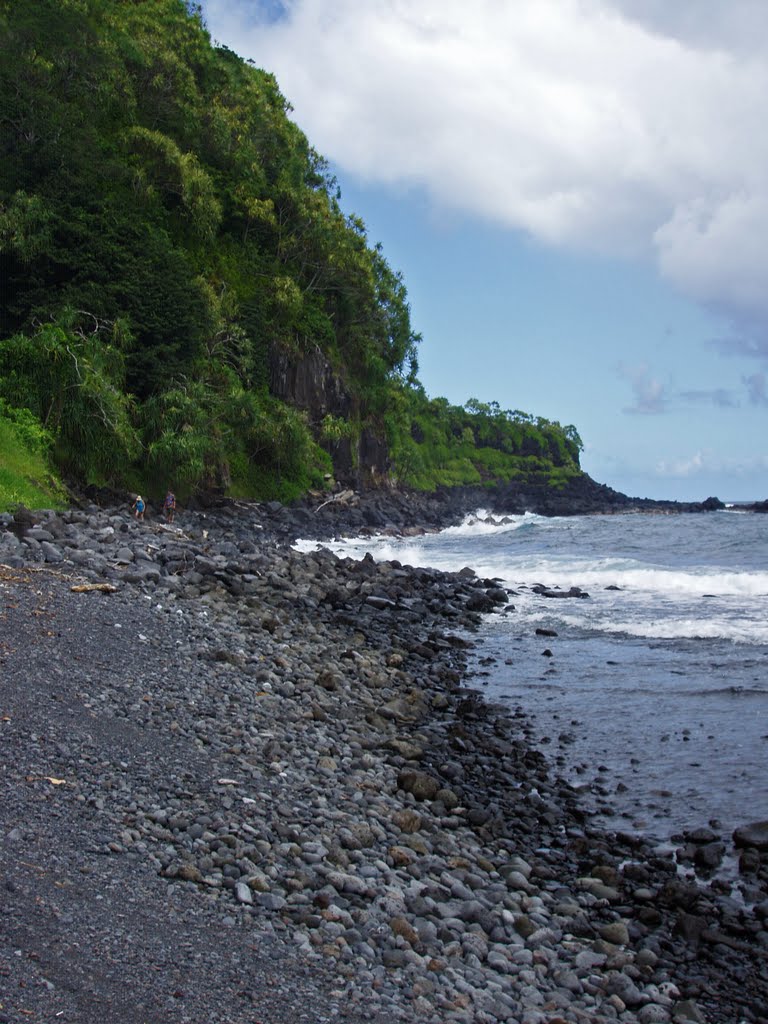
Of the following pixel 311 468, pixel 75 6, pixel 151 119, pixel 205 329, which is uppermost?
pixel 75 6

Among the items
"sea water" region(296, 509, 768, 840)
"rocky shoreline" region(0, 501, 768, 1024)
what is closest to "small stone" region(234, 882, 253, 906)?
"rocky shoreline" region(0, 501, 768, 1024)

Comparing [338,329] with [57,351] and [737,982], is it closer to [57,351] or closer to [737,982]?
[57,351]

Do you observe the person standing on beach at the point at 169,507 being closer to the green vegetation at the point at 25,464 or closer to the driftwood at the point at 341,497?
the green vegetation at the point at 25,464

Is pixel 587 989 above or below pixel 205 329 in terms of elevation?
below

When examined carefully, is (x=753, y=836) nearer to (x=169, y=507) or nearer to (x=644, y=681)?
(x=644, y=681)

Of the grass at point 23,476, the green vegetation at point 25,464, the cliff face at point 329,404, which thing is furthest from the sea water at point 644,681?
the cliff face at point 329,404

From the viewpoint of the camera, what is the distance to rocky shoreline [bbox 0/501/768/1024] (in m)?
4.72

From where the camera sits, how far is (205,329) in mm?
39594

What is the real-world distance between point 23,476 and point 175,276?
655 inches

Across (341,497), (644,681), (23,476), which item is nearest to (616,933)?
(644,681)

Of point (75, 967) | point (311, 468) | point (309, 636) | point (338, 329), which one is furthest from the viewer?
point (338, 329)

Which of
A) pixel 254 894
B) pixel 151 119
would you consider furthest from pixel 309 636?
pixel 151 119

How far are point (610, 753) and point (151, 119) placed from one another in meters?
46.2

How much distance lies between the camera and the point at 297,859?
6230mm
